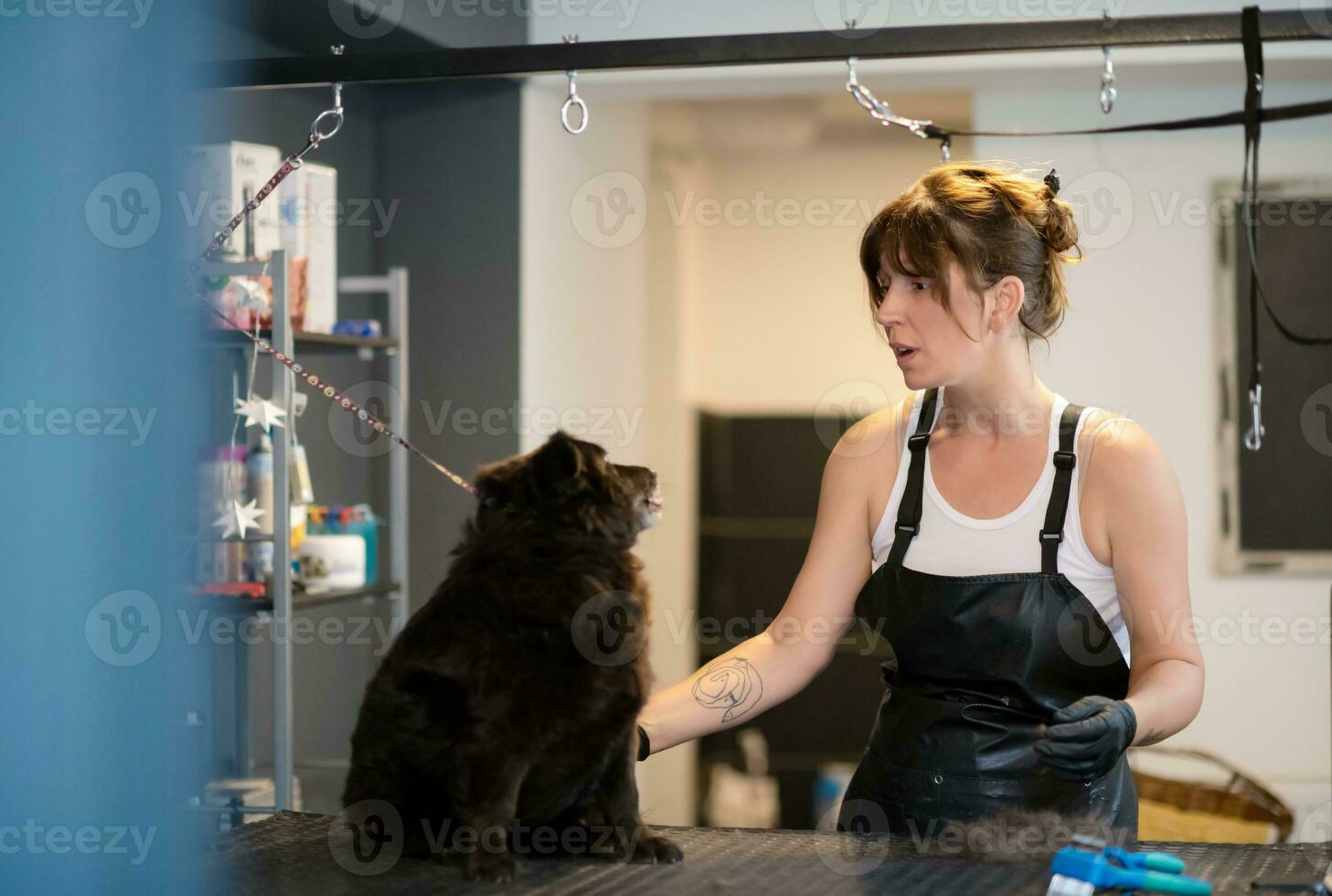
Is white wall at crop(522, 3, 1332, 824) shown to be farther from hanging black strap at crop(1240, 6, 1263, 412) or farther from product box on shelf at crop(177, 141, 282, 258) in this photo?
hanging black strap at crop(1240, 6, 1263, 412)

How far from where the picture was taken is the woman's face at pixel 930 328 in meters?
1.82

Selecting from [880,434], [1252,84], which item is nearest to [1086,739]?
[880,434]

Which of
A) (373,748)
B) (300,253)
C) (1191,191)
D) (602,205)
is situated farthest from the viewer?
(602,205)

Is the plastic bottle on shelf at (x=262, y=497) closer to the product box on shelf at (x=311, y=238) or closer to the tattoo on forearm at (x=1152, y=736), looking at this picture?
the product box on shelf at (x=311, y=238)

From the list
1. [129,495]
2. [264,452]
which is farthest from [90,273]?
[264,452]

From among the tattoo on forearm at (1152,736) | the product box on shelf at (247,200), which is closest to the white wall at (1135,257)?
Answer: the product box on shelf at (247,200)

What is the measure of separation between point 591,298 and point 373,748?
337cm

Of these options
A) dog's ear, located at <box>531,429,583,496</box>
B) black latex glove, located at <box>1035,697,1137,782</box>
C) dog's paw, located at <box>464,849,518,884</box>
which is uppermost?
dog's ear, located at <box>531,429,583,496</box>

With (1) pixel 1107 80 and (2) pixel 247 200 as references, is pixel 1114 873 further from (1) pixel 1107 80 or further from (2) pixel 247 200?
(2) pixel 247 200

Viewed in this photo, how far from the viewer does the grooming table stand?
1.27 meters

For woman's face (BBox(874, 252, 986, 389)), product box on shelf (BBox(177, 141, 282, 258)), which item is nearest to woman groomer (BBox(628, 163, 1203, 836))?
woman's face (BBox(874, 252, 986, 389))

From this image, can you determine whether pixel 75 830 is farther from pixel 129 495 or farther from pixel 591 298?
pixel 591 298

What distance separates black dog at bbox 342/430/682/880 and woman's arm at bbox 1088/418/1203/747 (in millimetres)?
755

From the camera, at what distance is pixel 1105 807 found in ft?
5.67
